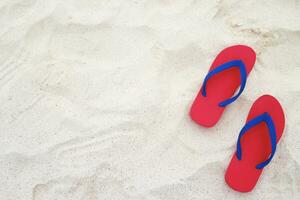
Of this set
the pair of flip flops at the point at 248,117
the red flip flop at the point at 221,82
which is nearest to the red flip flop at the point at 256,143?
the pair of flip flops at the point at 248,117

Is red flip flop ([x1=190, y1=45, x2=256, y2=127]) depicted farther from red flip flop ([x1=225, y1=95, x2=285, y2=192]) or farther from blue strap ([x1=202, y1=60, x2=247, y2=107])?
red flip flop ([x1=225, y1=95, x2=285, y2=192])

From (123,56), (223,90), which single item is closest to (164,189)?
(223,90)

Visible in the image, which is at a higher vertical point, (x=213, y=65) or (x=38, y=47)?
(x=38, y=47)

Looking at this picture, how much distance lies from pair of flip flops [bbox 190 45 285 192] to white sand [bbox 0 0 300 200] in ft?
0.12

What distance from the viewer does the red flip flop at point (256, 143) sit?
1159 millimetres

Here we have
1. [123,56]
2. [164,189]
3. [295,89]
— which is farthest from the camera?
[123,56]

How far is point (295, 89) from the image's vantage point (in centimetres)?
129

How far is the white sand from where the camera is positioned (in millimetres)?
1163

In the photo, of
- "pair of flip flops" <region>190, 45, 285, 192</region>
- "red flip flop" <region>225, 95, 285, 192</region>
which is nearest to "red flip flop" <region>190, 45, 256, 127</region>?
"pair of flip flops" <region>190, 45, 285, 192</region>

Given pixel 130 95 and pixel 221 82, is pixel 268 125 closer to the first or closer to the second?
pixel 221 82

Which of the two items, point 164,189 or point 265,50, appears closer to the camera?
point 164,189

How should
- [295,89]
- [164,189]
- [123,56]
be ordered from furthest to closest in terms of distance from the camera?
[123,56] < [295,89] < [164,189]

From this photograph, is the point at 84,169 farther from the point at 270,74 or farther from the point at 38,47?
the point at 270,74

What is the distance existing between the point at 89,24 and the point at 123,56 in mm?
230
